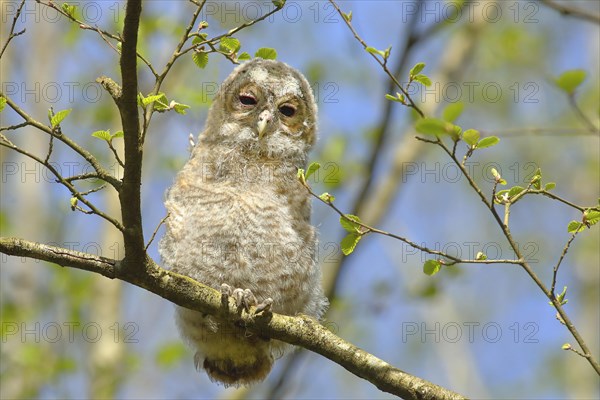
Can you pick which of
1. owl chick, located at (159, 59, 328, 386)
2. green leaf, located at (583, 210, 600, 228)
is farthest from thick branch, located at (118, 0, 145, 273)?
green leaf, located at (583, 210, 600, 228)

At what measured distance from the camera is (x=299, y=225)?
14.3 ft

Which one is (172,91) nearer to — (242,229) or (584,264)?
(242,229)

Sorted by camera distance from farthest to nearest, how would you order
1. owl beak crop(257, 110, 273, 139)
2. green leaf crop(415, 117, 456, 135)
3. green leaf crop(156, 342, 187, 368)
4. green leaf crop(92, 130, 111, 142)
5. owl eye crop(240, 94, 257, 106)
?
green leaf crop(156, 342, 187, 368), owl eye crop(240, 94, 257, 106), owl beak crop(257, 110, 273, 139), green leaf crop(92, 130, 111, 142), green leaf crop(415, 117, 456, 135)

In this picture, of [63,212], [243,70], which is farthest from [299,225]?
[63,212]

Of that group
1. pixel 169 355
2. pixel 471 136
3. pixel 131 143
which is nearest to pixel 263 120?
pixel 131 143

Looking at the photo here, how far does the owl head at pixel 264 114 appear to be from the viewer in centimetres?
462

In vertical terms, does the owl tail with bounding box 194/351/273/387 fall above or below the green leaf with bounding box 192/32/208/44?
below

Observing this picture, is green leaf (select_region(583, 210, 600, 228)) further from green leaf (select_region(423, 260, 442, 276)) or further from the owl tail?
the owl tail

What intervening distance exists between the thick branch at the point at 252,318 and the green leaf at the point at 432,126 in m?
1.31

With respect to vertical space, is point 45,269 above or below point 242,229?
above

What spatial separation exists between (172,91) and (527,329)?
13.1 ft

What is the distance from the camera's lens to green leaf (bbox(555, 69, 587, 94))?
214 cm

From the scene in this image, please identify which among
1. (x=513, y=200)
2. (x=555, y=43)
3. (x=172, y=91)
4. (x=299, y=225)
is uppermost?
(x=555, y=43)

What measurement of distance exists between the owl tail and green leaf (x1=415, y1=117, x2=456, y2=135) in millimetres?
2271
